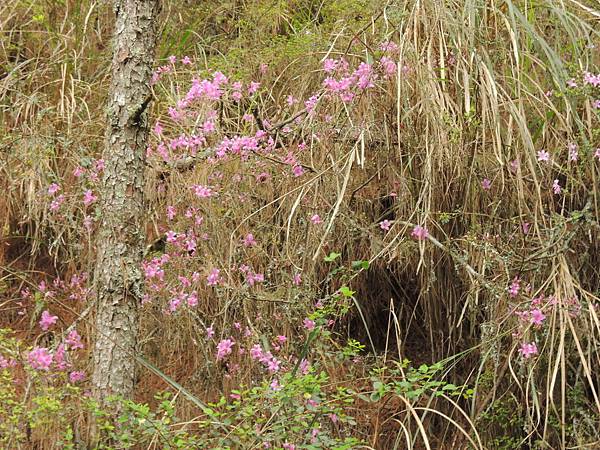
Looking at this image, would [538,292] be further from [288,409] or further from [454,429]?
[288,409]

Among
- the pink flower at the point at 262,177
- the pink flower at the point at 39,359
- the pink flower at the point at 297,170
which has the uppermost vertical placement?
the pink flower at the point at 297,170

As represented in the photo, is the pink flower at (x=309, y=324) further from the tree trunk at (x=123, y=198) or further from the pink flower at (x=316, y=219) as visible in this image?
the tree trunk at (x=123, y=198)

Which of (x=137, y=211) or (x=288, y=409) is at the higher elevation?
(x=137, y=211)

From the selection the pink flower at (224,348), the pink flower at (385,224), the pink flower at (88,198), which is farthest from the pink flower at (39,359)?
the pink flower at (385,224)

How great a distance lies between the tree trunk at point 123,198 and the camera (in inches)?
109

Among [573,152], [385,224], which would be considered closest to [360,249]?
[385,224]

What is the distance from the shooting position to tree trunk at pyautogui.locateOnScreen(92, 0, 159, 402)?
2771 mm

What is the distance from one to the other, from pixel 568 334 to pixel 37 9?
2594 millimetres

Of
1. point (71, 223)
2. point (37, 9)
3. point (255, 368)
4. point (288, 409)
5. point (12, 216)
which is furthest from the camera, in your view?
point (37, 9)

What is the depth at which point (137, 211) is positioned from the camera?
2.81 metres

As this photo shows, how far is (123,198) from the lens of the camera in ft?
9.14

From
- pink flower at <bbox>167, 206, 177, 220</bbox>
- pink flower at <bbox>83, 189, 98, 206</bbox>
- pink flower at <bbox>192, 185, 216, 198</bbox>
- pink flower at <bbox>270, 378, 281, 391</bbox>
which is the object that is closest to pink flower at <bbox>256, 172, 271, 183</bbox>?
pink flower at <bbox>192, 185, 216, 198</bbox>

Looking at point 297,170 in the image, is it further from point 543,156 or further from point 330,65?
point 543,156

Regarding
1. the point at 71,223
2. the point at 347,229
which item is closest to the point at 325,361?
the point at 347,229
